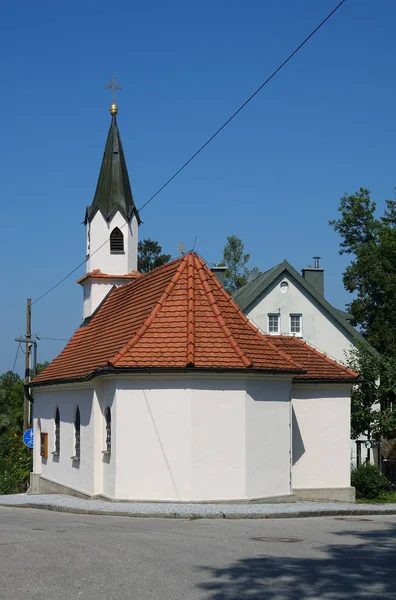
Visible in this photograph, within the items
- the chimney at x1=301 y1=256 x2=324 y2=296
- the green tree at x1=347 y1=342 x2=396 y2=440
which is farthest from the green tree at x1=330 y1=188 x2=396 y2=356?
the green tree at x1=347 y1=342 x2=396 y2=440

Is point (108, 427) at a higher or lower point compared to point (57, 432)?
higher

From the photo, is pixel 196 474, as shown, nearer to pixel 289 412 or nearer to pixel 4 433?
pixel 289 412

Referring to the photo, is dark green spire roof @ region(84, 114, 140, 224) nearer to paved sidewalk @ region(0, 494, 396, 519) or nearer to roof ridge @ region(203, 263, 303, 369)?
roof ridge @ region(203, 263, 303, 369)

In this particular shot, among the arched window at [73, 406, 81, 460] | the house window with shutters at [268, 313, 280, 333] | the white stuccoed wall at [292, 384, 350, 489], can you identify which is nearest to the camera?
the white stuccoed wall at [292, 384, 350, 489]

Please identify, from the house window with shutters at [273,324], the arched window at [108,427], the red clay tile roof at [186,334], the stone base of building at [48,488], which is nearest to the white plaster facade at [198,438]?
the arched window at [108,427]

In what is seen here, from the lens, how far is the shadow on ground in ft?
27.0

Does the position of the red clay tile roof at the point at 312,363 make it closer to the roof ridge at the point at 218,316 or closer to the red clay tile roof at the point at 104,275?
the roof ridge at the point at 218,316

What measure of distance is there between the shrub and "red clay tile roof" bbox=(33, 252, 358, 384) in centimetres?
322

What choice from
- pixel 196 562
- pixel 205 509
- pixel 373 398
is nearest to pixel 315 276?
pixel 373 398

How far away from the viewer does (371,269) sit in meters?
54.7

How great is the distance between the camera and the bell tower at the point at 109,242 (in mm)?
30391

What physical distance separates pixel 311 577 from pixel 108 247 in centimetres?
2238

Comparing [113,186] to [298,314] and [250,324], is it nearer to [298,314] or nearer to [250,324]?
[250,324]

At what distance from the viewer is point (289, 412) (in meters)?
21.2
